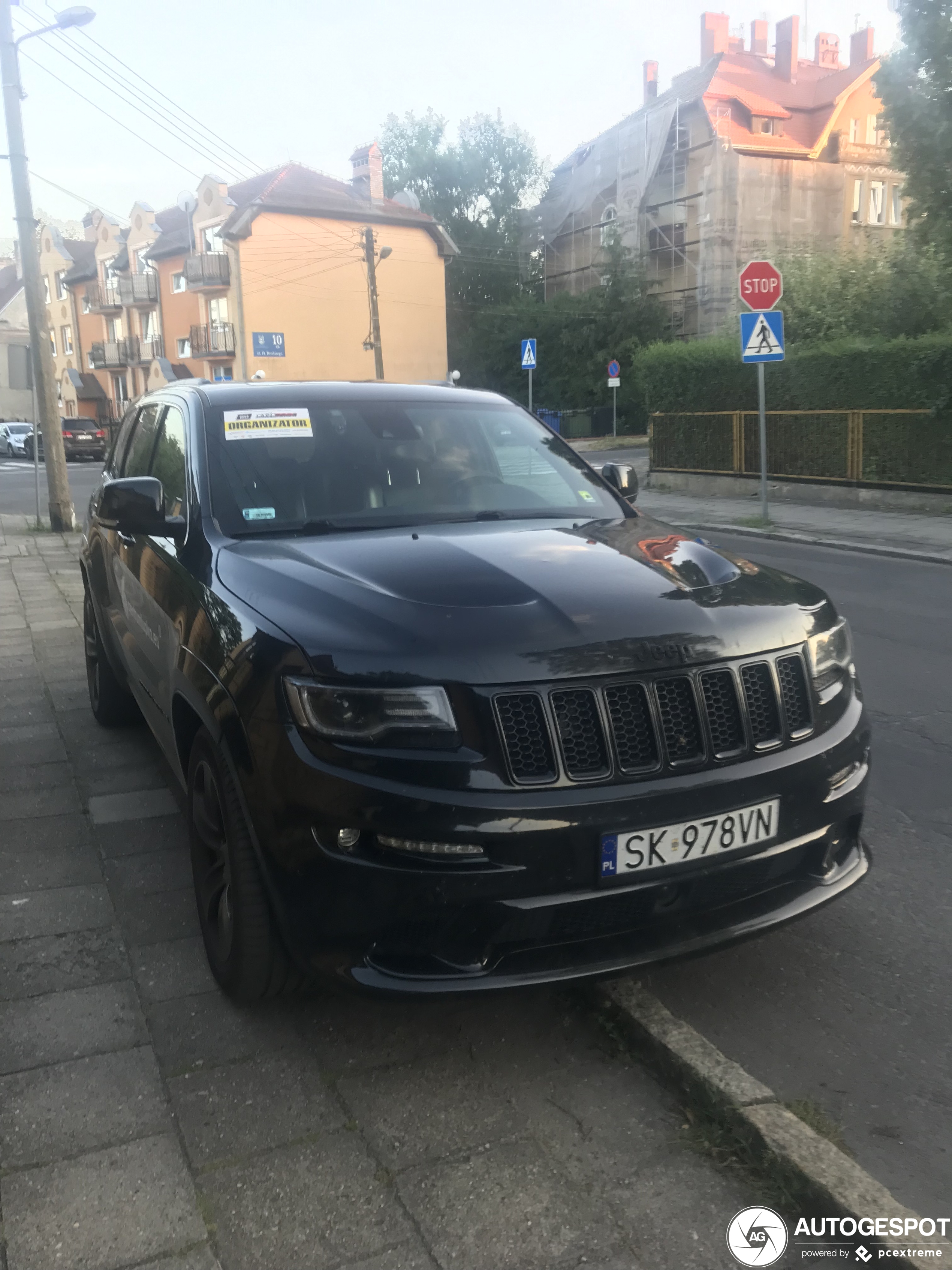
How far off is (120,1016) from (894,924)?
2365 millimetres

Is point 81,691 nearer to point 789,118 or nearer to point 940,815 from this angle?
point 940,815

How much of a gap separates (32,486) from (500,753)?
3017 cm

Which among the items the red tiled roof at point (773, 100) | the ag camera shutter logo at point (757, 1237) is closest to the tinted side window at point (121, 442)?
the ag camera shutter logo at point (757, 1237)

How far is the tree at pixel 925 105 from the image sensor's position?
17.9 meters

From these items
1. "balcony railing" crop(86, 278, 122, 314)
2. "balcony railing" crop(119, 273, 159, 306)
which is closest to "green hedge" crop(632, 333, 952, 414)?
"balcony railing" crop(119, 273, 159, 306)

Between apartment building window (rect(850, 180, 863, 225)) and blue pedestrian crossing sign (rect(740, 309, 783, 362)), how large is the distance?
1565 inches

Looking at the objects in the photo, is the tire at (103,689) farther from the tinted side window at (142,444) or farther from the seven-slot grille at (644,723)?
the seven-slot grille at (644,723)

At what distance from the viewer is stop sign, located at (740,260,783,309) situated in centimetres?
1469

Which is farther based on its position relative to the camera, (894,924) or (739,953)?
(894,924)

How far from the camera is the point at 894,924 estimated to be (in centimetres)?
361

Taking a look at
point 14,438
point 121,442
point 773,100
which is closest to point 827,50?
point 773,100

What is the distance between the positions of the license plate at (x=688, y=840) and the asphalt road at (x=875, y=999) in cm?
27

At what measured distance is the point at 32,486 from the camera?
98.4 ft

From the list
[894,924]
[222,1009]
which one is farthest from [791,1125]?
[222,1009]
